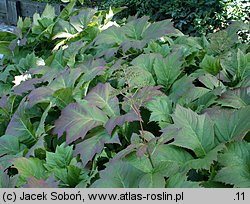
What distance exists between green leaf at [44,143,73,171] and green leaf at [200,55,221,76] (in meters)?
0.76

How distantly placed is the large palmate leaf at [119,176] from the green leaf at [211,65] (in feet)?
2.59

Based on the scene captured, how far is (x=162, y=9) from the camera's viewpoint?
6.23 metres

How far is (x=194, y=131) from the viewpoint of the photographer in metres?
1.41

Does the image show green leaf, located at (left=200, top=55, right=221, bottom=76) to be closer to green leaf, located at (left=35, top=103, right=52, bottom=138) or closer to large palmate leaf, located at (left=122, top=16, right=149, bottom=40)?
large palmate leaf, located at (left=122, top=16, right=149, bottom=40)

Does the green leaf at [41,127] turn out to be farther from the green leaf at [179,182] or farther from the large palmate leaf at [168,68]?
the green leaf at [179,182]

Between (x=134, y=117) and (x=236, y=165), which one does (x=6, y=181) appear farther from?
(x=236, y=165)

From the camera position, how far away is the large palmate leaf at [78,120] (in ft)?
5.01

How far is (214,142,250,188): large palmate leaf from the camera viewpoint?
1192 millimetres

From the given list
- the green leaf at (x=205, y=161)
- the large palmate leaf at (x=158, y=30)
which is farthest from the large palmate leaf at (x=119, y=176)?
the large palmate leaf at (x=158, y=30)

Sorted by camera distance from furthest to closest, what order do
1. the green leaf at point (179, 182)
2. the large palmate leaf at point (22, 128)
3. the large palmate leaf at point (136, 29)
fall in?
the large palmate leaf at point (136, 29)
the large palmate leaf at point (22, 128)
the green leaf at point (179, 182)

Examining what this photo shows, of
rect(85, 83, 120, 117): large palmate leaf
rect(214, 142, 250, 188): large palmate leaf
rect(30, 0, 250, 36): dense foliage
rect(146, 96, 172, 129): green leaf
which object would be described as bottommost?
rect(30, 0, 250, 36): dense foliage

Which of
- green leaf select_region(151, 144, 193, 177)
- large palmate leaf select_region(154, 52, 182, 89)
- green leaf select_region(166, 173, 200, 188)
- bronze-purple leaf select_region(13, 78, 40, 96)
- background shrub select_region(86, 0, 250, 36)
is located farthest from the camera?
background shrub select_region(86, 0, 250, 36)

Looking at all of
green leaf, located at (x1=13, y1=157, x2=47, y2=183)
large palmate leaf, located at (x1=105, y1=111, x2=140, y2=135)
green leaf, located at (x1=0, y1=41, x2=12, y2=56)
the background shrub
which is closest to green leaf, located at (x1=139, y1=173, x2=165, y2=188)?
large palmate leaf, located at (x1=105, y1=111, x2=140, y2=135)

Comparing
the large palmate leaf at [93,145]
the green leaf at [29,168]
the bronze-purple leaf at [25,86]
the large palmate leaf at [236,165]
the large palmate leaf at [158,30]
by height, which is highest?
the large palmate leaf at [236,165]
